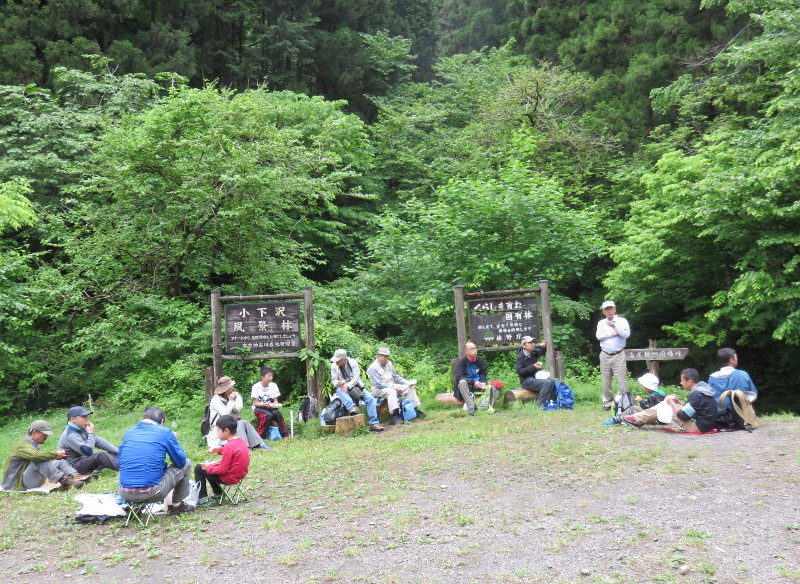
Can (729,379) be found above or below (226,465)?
above

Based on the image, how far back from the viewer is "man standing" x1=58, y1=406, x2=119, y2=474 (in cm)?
830

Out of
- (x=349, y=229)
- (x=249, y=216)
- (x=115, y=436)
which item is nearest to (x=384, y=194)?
(x=349, y=229)

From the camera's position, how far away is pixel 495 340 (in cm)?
1216

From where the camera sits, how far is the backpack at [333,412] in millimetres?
10391

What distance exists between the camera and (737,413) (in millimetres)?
8609

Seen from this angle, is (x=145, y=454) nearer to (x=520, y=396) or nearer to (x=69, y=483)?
(x=69, y=483)

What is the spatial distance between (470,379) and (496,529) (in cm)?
601

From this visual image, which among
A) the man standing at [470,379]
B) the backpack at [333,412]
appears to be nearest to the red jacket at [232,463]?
the backpack at [333,412]

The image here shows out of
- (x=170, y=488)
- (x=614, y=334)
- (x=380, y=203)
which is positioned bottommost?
(x=170, y=488)

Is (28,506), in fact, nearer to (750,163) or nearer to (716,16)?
(750,163)

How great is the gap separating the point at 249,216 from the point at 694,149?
1142 cm

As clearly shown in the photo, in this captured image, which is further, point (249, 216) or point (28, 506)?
point (249, 216)

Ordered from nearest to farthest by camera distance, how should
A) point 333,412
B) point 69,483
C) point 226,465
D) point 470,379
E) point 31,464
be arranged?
1. point 226,465
2. point 31,464
3. point 69,483
4. point 333,412
5. point 470,379

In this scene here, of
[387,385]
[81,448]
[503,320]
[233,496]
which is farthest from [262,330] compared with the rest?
[233,496]
